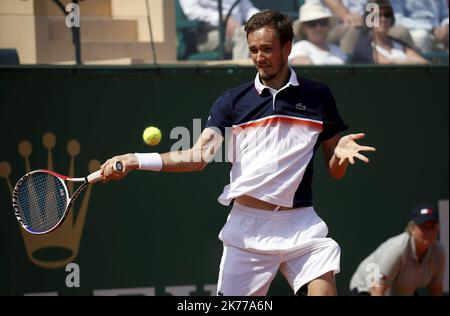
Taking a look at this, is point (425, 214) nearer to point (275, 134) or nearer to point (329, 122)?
point (329, 122)

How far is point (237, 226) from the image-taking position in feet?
17.1

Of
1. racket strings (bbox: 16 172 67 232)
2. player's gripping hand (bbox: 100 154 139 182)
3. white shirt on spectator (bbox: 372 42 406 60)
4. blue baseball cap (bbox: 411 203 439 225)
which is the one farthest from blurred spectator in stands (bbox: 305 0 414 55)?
player's gripping hand (bbox: 100 154 139 182)

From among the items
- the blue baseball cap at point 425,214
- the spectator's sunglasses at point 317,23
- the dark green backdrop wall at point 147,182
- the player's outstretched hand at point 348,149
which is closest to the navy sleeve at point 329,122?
the player's outstretched hand at point 348,149

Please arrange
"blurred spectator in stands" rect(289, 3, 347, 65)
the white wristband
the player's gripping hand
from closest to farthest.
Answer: the player's gripping hand, the white wristband, "blurred spectator in stands" rect(289, 3, 347, 65)

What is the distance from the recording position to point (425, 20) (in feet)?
28.7

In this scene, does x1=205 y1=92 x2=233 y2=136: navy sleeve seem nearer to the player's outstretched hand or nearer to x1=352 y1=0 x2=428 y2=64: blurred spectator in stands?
the player's outstretched hand

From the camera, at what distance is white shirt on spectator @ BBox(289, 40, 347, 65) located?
8477 mm

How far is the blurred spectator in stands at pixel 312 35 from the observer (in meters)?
8.48

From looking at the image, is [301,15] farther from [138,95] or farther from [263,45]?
[263,45]

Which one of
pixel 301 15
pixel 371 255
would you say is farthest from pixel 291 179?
pixel 301 15

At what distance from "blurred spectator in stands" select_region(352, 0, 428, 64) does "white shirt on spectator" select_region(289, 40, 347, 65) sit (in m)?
0.14

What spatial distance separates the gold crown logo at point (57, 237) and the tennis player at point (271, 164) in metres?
2.96

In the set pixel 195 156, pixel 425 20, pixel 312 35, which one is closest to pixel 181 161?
pixel 195 156
